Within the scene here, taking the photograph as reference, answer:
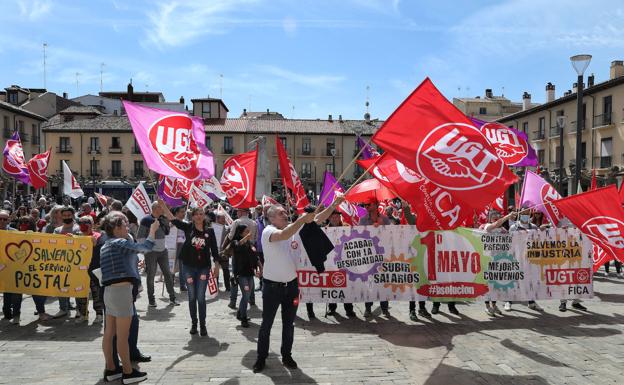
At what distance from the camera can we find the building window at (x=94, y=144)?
54.7 meters

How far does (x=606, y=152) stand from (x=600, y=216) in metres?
33.7

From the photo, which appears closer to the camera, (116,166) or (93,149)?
(93,149)

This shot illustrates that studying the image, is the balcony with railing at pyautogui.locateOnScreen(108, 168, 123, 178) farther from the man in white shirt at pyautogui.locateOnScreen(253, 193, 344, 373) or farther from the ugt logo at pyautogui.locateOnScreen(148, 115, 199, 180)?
the man in white shirt at pyautogui.locateOnScreen(253, 193, 344, 373)

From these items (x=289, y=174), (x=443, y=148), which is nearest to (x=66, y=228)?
(x=289, y=174)

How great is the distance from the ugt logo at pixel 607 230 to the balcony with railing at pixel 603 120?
33.0 m

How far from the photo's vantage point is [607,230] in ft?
Result: 24.4

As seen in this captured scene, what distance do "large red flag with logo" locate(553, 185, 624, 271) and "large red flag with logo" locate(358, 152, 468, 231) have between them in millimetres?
2479

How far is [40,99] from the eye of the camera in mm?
57094

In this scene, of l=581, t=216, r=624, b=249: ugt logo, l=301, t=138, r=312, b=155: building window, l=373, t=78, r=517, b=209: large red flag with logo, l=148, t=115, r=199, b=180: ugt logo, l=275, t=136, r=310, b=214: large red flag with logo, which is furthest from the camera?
l=301, t=138, r=312, b=155: building window

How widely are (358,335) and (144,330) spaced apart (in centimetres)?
297

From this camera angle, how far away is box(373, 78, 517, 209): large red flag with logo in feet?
18.0

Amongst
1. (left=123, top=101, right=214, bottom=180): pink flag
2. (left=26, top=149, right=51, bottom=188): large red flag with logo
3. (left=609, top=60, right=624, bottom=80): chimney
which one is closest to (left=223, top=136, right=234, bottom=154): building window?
(left=609, top=60, right=624, bottom=80): chimney

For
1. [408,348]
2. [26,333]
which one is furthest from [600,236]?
[26,333]

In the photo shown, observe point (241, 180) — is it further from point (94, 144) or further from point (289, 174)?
point (94, 144)
